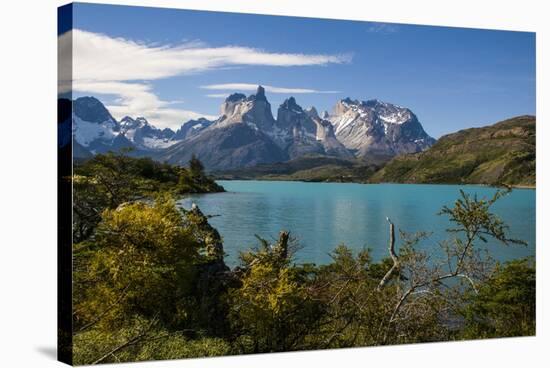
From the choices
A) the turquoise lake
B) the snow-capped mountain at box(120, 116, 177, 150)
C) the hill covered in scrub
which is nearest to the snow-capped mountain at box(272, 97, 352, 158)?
the turquoise lake

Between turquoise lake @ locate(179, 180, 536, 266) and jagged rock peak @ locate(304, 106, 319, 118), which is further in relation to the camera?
jagged rock peak @ locate(304, 106, 319, 118)

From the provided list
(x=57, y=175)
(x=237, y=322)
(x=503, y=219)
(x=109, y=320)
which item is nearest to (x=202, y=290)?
(x=237, y=322)

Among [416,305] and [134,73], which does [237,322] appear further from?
[134,73]

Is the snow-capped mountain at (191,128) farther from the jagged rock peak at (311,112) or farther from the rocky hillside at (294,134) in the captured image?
the jagged rock peak at (311,112)

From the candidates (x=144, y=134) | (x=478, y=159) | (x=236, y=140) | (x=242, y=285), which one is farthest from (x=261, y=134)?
(x=478, y=159)

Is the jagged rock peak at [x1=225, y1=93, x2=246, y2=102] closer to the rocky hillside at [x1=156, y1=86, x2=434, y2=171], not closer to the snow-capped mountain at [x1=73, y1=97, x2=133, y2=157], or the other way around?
the rocky hillside at [x1=156, y1=86, x2=434, y2=171]

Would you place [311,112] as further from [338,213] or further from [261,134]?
[338,213]
